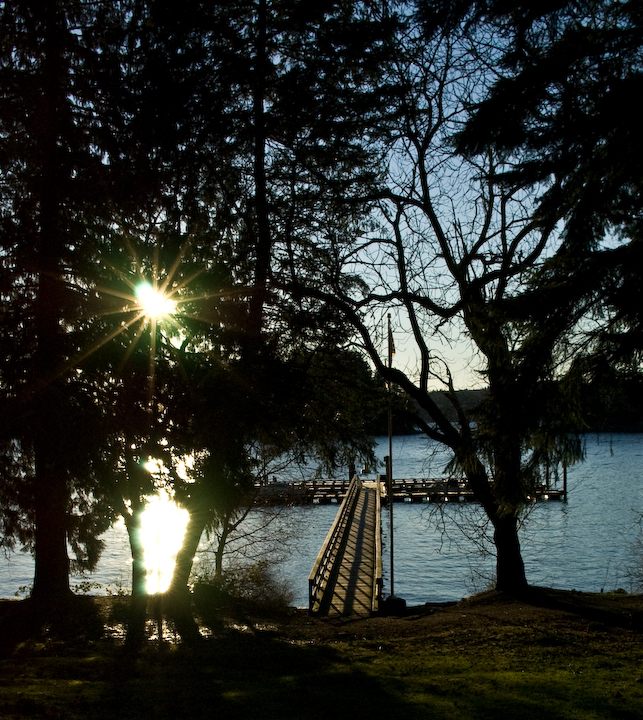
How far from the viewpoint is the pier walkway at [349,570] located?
725 inches

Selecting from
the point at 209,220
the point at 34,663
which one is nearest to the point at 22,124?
the point at 209,220

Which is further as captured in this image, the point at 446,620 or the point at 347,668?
the point at 446,620

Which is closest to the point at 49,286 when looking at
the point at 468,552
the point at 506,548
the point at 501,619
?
the point at 501,619

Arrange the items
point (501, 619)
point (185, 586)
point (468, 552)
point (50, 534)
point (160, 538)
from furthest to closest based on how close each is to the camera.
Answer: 1. point (468, 552)
2. point (160, 538)
3. point (185, 586)
4. point (50, 534)
5. point (501, 619)

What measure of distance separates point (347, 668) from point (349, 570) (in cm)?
1666

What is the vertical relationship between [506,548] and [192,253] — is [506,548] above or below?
below

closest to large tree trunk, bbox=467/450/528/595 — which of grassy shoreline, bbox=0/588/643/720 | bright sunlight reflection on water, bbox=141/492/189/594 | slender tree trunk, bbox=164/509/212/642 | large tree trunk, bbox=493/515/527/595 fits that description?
large tree trunk, bbox=493/515/527/595

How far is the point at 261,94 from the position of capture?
12.3 metres

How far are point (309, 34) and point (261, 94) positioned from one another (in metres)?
1.37

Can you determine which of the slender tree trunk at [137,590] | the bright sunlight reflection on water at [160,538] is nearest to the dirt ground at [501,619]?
the slender tree trunk at [137,590]

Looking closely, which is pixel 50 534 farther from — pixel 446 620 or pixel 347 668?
pixel 446 620

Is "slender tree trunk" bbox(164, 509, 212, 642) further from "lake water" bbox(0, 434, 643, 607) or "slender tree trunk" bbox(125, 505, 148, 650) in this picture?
"lake water" bbox(0, 434, 643, 607)

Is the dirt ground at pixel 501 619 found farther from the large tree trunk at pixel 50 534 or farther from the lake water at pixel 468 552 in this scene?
the lake water at pixel 468 552

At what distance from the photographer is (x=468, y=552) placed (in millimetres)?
32406
